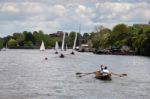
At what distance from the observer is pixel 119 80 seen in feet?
312

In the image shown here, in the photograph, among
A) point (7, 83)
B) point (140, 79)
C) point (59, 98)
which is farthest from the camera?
point (140, 79)

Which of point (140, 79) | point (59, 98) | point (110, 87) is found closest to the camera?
point (59, 98)

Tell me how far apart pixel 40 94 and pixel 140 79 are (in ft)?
101

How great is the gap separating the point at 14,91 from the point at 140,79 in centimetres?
3037

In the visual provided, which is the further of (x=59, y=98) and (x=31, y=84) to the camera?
(x=31, y=84)

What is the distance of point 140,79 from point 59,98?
3307 centimetres

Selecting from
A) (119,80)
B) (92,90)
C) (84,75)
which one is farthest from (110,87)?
(84,75)

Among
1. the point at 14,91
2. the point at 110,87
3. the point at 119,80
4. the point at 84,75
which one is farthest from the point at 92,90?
the point at 84,75

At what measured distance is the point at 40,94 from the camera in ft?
241

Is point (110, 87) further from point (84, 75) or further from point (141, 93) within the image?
point (84, 75)

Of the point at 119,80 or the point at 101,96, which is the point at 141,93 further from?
the point at 119,80

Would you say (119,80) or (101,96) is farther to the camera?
(119,80)

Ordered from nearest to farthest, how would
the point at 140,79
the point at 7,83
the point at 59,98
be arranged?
1. the point at 59,98
2. the point at 7,83
3. the point at 140,79

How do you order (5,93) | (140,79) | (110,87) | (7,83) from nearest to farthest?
1. (5,93)
2. (110,87)
3. (7,83)
4. (140,79)
